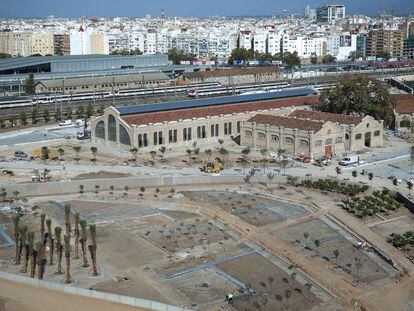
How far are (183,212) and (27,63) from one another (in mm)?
59711

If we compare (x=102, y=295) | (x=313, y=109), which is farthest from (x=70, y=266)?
(x=313, y=109)

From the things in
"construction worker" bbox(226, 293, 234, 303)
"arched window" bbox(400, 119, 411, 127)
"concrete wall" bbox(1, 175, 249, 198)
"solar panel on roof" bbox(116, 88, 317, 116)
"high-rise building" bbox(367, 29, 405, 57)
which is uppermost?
"high-rise building" bbox(367, 29, 405, 57)

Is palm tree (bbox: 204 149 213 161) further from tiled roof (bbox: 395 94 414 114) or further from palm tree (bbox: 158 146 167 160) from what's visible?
tiled roof (bbox: 395 94 414 114)

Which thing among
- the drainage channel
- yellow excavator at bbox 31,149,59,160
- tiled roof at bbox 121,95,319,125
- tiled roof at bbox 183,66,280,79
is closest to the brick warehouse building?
tiled roof at bbox 121,95,319,125

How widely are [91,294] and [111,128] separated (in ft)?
74.9

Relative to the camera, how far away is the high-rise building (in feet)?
410

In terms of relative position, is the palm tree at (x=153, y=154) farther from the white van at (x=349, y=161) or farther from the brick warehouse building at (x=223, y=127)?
the white van at (x=349, y=161)

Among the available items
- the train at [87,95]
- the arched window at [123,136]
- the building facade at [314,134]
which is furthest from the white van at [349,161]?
the train at [87,95]

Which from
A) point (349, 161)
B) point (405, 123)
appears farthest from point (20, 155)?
point (405, 123)

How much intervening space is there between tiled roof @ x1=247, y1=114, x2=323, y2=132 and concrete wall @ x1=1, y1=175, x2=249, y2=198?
7654 mm

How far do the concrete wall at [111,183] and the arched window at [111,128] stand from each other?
926 cm

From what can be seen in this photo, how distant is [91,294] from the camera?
20672 millimetres

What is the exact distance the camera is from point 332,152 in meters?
40.9

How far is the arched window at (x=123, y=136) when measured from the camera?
4134 cm
